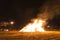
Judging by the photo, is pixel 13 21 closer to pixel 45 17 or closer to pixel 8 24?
pixel 8 24

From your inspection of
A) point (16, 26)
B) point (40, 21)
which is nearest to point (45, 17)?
point (40, 21)

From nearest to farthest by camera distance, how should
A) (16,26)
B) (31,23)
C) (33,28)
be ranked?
(33,28) < (31,23) < (16,26)

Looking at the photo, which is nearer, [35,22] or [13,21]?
[35,22]

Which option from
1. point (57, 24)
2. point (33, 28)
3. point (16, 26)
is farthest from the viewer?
point (57, 24)

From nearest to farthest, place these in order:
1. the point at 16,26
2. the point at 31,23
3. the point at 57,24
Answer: the point at 31,23, the point at 16,26, the point at 57,24

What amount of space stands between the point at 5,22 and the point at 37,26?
21985 mm

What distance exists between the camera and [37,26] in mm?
77062

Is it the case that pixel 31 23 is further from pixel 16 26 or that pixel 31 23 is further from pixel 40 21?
pixel 16 26

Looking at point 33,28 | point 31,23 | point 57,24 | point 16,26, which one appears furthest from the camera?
point 57,24

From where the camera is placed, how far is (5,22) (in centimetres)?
9506

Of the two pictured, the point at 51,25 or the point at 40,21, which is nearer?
the point at 40,21

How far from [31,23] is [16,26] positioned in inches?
485

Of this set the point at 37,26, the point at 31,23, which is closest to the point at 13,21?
the point at 31,23

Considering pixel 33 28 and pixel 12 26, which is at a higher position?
pixel 12 26
